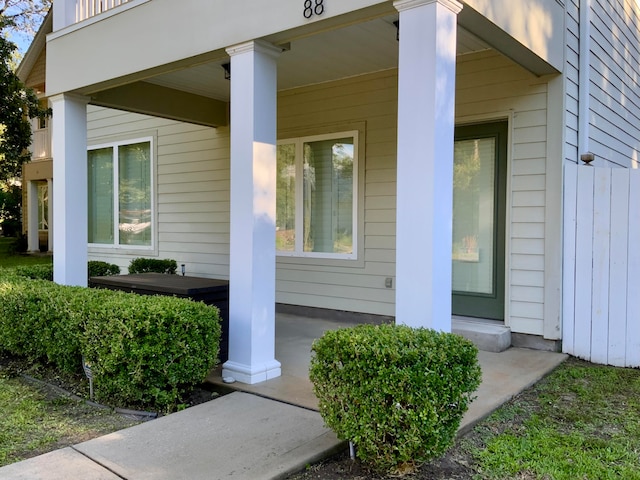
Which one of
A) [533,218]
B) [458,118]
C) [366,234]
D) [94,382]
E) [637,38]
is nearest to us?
[94,382]

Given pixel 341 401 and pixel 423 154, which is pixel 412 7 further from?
pixel 341 401

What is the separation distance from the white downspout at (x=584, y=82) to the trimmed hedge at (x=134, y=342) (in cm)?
419

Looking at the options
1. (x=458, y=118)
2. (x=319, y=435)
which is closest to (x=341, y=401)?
(x=319, y=435)

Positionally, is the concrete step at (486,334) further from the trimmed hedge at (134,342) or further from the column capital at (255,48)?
the column capital at (255,48)

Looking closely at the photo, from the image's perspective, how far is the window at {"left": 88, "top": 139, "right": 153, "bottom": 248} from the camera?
917 cm

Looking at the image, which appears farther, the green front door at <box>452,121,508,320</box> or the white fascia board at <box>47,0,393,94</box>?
the green front door at <box>452,121,508,320</box>

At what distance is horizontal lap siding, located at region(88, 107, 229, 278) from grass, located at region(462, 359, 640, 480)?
515 centimetres

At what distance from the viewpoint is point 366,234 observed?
6.38 metres

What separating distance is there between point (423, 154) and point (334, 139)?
139 inches

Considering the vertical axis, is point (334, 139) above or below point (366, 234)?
above

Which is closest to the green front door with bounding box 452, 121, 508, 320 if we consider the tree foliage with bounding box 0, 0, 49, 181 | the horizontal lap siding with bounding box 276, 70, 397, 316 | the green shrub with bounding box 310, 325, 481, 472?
the horizontal lap siding with bounding box 276, 70, 397, 316

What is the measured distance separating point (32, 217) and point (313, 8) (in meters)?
16.5

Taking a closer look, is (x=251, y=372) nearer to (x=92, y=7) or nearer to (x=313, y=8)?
(x=313, y=8)

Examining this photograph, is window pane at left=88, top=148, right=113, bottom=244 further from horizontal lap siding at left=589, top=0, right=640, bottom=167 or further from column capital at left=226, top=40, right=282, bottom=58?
horizontal lap siding at left=589, top=0, right=640, bottom=167
